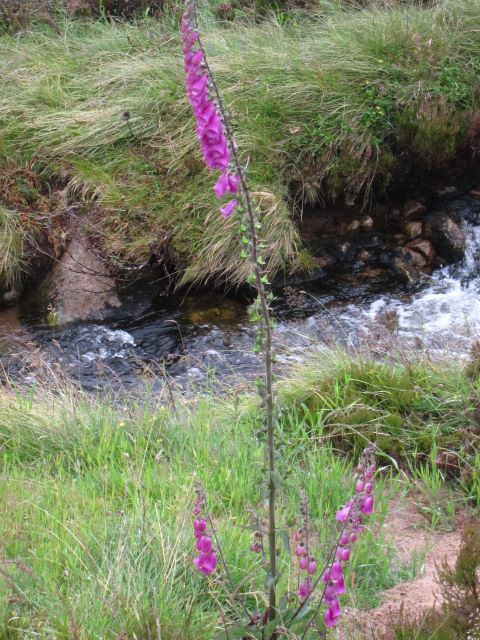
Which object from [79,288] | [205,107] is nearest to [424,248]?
[79,288]

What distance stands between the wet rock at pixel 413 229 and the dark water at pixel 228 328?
481 mm

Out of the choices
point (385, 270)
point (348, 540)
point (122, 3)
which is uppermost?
point (122, 3)

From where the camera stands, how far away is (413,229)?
6902 mm

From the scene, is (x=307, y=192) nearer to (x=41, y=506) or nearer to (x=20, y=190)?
(x=20, y=190)

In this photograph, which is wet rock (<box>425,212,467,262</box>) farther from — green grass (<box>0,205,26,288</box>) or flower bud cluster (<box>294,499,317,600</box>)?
flower bud cluster (<box>294,499,317,600</box>)

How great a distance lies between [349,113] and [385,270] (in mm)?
1506

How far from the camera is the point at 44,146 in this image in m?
7.22

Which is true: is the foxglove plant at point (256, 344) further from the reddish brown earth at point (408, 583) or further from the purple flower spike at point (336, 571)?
the reddish brown earth at point (408, 583)

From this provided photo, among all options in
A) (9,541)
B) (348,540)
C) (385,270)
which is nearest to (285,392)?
(9,541)

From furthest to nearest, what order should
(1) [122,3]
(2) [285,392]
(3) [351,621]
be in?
(1) [122,3], (2) [285,392], (3) [351,621]

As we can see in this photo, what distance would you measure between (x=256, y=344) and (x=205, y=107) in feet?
1.76

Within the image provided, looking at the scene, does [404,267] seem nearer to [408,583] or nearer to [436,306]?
[436,306]

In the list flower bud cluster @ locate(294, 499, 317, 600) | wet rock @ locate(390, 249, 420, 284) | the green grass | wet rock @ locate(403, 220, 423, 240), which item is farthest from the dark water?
flower bud cluster @ locate(294, 499, 317, 600)

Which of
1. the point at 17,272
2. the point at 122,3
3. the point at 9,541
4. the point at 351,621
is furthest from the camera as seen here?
the point at 122,3
